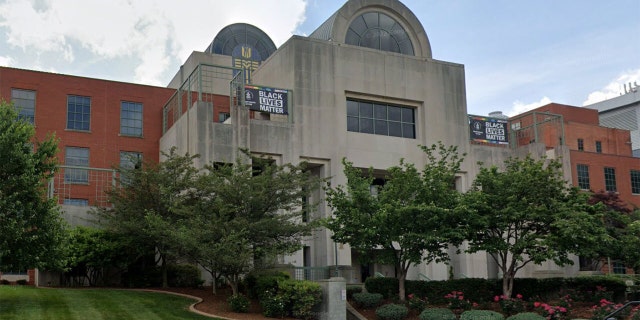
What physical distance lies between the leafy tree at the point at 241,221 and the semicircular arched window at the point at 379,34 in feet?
48.4

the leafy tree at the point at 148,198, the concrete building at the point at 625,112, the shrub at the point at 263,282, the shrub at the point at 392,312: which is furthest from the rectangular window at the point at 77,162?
the concrete building at the point at 625,112

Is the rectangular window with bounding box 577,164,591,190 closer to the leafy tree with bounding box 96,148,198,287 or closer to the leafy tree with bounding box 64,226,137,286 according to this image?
the leafy tree with bounding box 96,148,198,287

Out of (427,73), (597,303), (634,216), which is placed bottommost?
(597,303)

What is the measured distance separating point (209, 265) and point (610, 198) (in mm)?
36758

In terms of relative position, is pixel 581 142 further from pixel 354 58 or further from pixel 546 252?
pixel 546 252

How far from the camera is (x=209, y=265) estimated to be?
84.6 feet

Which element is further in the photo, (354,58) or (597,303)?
(354,58)

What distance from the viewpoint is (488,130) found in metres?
43.2

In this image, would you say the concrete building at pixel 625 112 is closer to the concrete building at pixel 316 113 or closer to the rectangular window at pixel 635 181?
the rectangular window at pixel 635 181

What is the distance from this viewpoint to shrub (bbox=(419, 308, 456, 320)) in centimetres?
2548

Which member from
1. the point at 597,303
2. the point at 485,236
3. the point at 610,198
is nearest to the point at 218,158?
the point at 485,236

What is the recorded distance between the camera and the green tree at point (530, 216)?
27.8m

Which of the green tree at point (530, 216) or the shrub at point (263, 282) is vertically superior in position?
the green tree at point (530, 216)

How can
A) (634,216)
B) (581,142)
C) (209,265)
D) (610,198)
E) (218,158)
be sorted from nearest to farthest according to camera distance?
(209,265), (218,158), (634,216), (610,198), (581,142)
